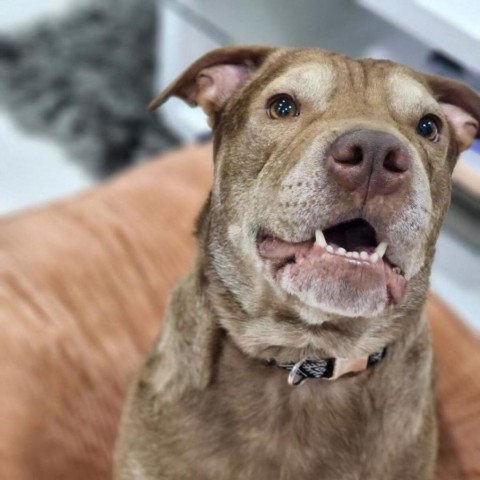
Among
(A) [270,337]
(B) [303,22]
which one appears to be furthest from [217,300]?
(B) [303,22]

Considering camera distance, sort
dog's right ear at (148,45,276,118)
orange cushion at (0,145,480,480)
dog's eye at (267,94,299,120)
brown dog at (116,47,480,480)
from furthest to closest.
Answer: orange cushion at (0,145,480,480) < dog's right ear at (148,45,276,118) < dog's eye at (267,94,299,120) < brown dog at (116,47,480,480)

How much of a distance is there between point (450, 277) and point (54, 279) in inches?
47.1

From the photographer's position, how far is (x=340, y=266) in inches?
47.9

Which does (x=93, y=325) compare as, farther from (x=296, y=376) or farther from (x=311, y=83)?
(x=311, y=83)

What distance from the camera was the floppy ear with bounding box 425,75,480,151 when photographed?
1576 millimetres

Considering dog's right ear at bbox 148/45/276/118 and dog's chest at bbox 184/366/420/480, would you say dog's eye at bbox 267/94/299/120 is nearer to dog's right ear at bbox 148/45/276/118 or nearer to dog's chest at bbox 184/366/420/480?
dog's right ear at bbox 148/45/276/118

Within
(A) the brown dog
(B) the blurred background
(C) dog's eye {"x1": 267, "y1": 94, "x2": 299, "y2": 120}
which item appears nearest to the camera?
(A) the brown dog

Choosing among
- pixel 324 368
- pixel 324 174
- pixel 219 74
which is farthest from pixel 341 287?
pixel 219 74

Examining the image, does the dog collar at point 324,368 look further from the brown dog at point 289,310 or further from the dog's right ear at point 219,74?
the dog's right ear at point 219,74

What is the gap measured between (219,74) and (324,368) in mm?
555

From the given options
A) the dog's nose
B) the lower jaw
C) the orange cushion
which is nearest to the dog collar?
the lower jaw

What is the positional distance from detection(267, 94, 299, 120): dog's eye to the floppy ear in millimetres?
308

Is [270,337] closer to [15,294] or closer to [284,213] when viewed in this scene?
[284,213]

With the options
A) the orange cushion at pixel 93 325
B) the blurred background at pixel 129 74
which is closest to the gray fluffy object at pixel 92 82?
the blurred background at pixel 129 74
